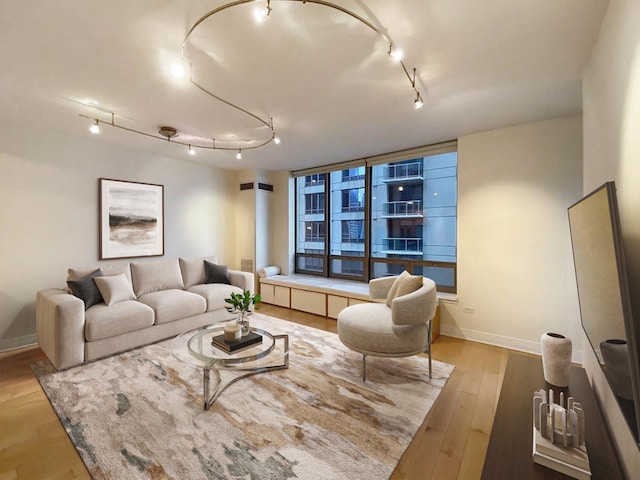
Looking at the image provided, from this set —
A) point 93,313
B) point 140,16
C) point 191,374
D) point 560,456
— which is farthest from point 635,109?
point 93,313

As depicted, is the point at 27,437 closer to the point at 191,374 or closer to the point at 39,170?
the point at 191,374

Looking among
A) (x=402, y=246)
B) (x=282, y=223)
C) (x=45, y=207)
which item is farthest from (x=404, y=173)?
(x=45, y=207)

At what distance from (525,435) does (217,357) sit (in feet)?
6.32

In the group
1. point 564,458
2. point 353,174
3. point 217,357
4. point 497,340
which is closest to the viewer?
point 564,458

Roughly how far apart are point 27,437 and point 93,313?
4.06ft

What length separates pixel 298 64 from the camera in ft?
6.83

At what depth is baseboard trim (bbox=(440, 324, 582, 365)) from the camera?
3174mm

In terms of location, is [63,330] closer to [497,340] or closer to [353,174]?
[353,174]

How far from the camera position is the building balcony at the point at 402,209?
14.1 ft

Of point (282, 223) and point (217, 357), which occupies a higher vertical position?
point (282, 223)

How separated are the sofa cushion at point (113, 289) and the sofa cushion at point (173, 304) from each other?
0.22 metres

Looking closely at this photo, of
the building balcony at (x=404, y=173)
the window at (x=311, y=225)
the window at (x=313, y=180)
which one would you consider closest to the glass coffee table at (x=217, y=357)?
the window at (x=311, y=225)

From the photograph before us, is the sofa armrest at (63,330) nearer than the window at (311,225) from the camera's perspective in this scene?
Yes

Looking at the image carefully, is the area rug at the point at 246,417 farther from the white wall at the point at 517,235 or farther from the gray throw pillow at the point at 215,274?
the gray throw pillow at the point at 215,274
